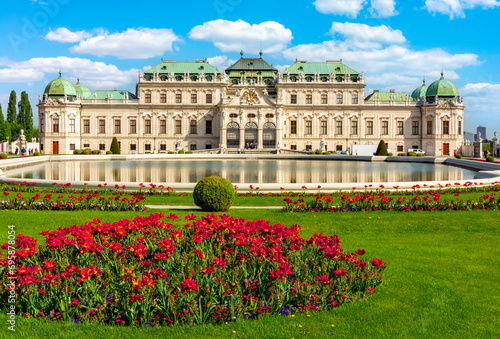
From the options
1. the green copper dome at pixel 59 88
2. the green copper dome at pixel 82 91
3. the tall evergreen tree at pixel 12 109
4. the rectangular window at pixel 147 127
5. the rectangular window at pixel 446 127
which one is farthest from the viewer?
the tall evergreen tree at pixel 12 109

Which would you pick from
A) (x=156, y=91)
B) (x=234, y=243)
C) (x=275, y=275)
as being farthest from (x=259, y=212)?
(x=156, y=91)

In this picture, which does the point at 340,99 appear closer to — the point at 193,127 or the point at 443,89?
the point at 443,89

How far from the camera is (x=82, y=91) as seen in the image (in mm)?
83312

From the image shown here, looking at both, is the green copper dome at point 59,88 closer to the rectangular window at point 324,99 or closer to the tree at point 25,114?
the tree at point 25,114

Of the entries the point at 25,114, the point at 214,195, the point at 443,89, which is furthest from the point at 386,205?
the point at 25,114

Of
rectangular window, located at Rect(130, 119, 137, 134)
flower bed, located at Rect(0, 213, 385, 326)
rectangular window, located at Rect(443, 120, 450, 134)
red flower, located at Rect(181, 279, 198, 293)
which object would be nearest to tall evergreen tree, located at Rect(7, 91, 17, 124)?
rectangular window, located at Rect(130, 119, 137, 134)

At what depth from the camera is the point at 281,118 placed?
7750 cm

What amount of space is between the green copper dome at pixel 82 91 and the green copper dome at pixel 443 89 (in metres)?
60.4

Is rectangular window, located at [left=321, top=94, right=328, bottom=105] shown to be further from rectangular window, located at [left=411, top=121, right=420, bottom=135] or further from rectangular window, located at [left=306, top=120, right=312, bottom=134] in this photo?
rectangular window, located at [left=411, top=121, right=420, bottom=135]

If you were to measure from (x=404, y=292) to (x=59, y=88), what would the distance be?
263 feet

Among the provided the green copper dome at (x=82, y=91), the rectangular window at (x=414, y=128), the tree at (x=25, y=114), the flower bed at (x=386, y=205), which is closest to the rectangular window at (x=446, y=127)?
the rectangular window at (x=414, y=128)

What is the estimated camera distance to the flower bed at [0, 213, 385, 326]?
279 inches

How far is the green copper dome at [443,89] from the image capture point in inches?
3125

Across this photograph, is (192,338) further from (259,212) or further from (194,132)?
(194,132)
